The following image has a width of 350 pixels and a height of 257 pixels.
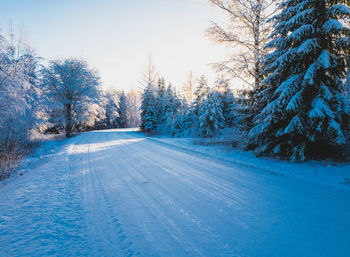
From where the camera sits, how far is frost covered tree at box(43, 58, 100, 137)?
75.3 feet

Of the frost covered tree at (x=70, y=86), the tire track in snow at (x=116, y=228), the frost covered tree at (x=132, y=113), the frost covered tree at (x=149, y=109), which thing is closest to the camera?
the tire track in snow at (x=116, y=228)

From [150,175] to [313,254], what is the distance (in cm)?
430

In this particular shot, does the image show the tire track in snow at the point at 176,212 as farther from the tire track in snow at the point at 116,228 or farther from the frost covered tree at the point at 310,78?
the frost covered tree at the point at 310,78

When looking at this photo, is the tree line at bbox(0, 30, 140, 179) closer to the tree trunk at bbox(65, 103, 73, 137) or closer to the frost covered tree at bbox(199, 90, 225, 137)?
the tree trunk at bbox(65, 103, 73, 137)

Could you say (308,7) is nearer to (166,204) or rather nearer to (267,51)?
(267,51)

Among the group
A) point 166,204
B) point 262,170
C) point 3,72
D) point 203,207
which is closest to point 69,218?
point 166,204

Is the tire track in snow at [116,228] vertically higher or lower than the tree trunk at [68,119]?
lower

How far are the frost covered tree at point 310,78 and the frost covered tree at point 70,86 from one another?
23894 mm

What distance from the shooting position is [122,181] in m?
5.23

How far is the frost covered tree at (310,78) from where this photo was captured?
6.11 m

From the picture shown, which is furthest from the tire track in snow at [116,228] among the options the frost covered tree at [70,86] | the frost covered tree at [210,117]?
the frost covered tree at [70,86]

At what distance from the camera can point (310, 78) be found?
620 centimetres

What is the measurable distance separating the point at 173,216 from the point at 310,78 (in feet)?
21.6

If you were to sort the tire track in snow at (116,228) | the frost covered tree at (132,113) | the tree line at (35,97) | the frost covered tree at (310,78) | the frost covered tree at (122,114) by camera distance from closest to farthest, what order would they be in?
the tire track in snow at (116,228) → the frost covered tree at (310,78) → the tree line at (35,97) → the frost covered tree at (122,114) → the frost covered tree at (132,113)
